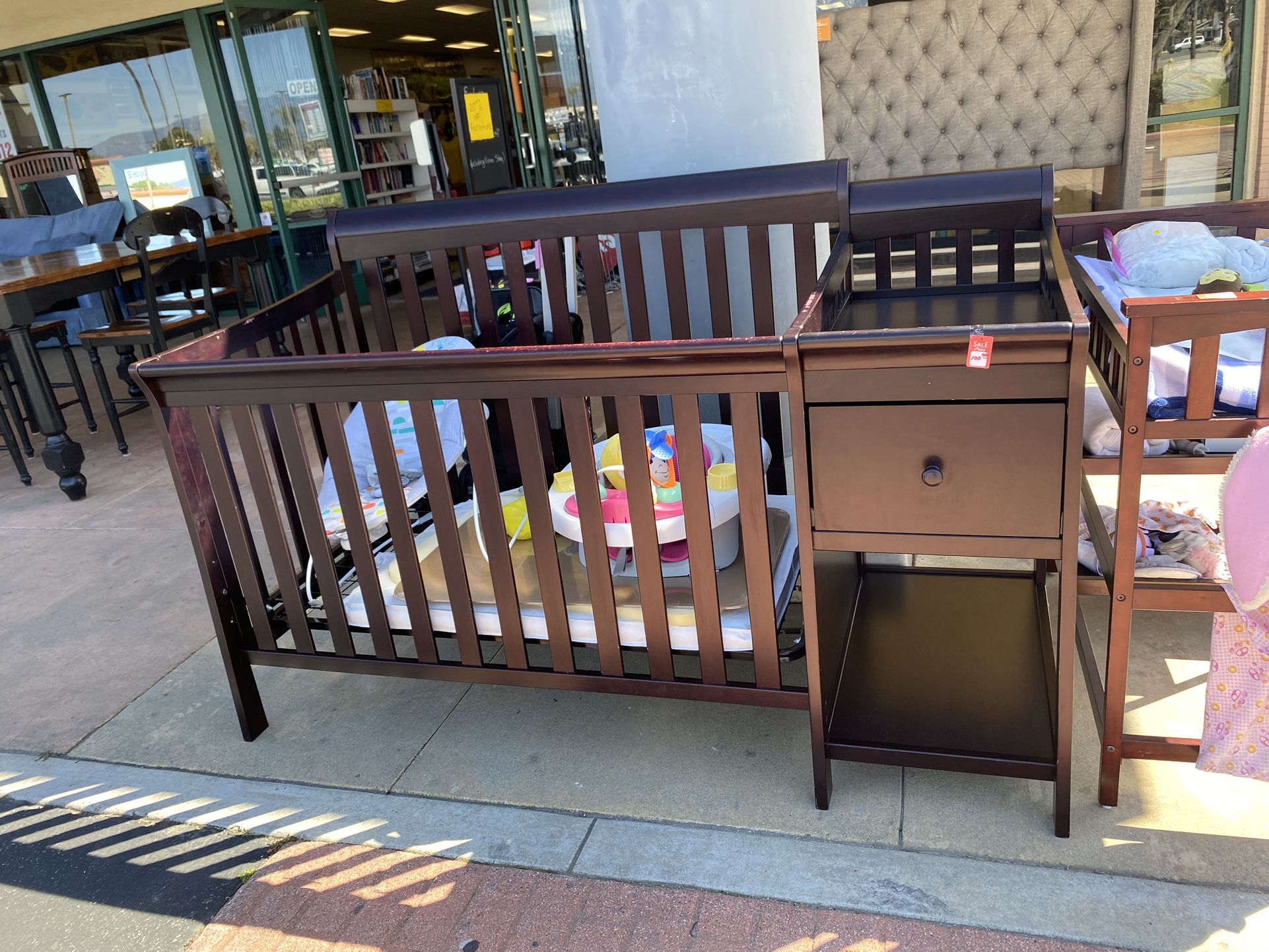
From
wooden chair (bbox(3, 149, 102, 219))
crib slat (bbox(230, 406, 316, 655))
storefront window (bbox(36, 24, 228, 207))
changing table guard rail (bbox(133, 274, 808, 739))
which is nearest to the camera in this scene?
changing table guard rail (bbox(133, 274, 808, 739))

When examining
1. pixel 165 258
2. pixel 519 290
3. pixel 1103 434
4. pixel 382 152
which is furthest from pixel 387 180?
pixel 1103 434

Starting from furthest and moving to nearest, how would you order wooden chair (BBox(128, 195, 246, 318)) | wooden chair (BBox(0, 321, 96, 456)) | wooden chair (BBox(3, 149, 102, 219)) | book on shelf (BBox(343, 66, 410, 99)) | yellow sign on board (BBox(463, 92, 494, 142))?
1. book on shelf (BBox(343, 66, 410, 99))
2. wooden chair (BBox(3, 149, 102, 219))
3. wooden chair (BBox(128, 195, 246, 318))
4. wooden chair (BBox(0, 321, 96, 456))
5. yellow sign on board (BBox(463, 92, 494, 142))

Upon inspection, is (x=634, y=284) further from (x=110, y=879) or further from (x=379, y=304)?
(x=110, y=879)

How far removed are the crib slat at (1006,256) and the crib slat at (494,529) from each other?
1.28 metres

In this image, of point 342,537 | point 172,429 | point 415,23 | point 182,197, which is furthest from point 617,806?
point 415,23

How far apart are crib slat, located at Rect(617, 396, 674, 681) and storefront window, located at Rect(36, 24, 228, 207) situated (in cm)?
684

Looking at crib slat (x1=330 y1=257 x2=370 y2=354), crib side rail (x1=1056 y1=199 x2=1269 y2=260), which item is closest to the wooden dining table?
crib slat (x1=330 y1=257 x2=370 y2=354)

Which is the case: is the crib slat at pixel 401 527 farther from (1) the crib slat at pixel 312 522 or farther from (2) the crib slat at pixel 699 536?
(2) the crib slat at pixel 699 536

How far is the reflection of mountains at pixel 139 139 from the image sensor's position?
7141mm

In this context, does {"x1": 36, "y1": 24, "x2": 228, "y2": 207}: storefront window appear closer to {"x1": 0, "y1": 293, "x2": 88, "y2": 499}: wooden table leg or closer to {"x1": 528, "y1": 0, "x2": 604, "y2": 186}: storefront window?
{"x1": 528, "y1": 0, "x2": 604, "y2": 186}: storefront window

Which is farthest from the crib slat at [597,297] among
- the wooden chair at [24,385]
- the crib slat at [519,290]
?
the wooden chair at [24,385]

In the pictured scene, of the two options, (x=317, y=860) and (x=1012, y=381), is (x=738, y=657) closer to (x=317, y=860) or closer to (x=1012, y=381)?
(x=1012, y=381)

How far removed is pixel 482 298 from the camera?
2.50 metres

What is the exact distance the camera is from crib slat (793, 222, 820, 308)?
2145 millimetres
